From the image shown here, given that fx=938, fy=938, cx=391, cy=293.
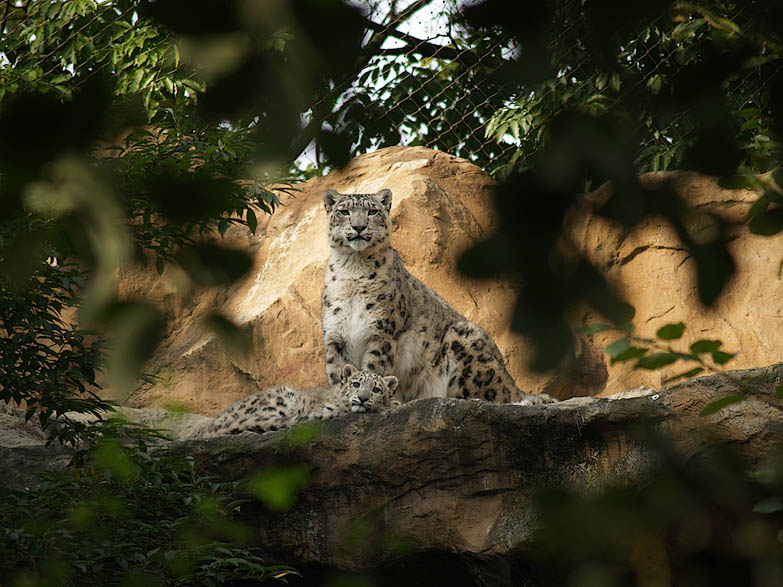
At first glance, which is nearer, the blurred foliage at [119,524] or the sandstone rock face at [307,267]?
the blurred foliage at [119,524]

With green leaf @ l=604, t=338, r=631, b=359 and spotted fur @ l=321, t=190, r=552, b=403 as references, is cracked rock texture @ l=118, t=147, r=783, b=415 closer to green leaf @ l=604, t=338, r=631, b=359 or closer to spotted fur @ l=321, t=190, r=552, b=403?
spotted fur @ l=321, t=190, r=552, b=403

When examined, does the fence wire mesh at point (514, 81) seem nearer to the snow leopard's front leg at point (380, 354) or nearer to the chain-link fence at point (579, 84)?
the chain-link fence at point (579, 84)

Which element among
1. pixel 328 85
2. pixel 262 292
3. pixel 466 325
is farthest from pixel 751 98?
pixel 262 292

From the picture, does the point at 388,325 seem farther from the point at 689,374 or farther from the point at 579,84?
the point at 579,84

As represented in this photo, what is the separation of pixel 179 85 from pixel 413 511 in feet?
13.6

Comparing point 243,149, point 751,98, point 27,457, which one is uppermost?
point 751,98

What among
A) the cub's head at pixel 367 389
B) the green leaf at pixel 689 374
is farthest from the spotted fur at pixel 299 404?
the green leaf at pixel 689 374

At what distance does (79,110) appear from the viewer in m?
0.99

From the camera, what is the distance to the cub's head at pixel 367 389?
19.2 feet

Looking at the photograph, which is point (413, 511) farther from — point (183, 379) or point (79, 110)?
point (79, 110)

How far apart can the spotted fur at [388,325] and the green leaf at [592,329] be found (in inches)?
223

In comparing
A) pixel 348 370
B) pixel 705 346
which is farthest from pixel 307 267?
pixel 705 346

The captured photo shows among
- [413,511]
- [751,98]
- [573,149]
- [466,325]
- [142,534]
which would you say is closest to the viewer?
[573,149]

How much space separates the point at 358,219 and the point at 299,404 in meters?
1.50
